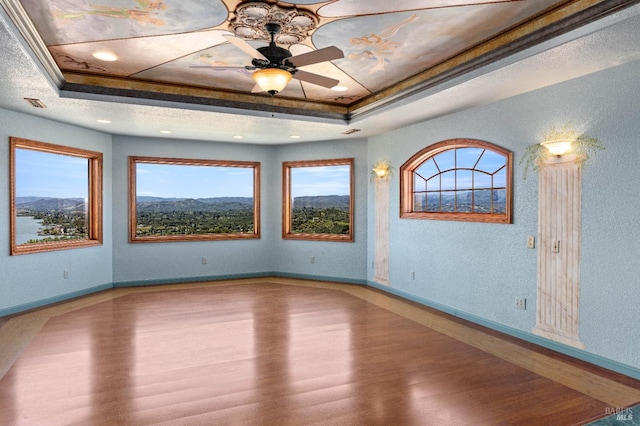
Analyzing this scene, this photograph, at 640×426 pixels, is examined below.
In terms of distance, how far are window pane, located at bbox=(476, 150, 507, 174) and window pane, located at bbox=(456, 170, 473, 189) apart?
0.19 m

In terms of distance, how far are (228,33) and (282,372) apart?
9.56 ft

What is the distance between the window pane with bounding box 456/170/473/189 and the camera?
5.11 metres

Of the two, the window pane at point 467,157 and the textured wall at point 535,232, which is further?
the window pane at point 467,157

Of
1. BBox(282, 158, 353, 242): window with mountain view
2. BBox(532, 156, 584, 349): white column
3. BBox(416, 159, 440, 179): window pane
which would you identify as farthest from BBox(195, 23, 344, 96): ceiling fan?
BBox(282, 158, 353, 242): window with mountain view

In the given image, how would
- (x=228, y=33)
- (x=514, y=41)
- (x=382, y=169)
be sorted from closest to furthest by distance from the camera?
1. (x=514, y=41)
2. (x=228, y=33)
3. (x=382, y=169)

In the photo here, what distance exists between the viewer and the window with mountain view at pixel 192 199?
6.99 meters

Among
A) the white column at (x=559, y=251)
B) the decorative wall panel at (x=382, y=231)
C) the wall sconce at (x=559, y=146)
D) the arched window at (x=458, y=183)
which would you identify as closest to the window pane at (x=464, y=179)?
the arched window at (x=458, y=183)

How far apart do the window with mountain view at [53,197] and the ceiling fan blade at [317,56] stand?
433 centimetres

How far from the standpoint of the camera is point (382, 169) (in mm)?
6496

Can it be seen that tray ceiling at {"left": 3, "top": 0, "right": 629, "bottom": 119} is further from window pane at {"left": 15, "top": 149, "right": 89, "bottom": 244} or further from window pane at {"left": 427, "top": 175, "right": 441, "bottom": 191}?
window pane at {"left": 15, "top": 149, "right": 89, "bottom": 244}

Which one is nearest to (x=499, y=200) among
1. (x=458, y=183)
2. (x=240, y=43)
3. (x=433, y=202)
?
(x=458, y=183)

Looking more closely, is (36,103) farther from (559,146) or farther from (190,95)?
(559,146)

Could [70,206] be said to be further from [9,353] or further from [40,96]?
[9,353]

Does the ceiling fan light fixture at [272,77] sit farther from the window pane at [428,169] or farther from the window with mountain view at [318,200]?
the window with mountain view at [318,200]
